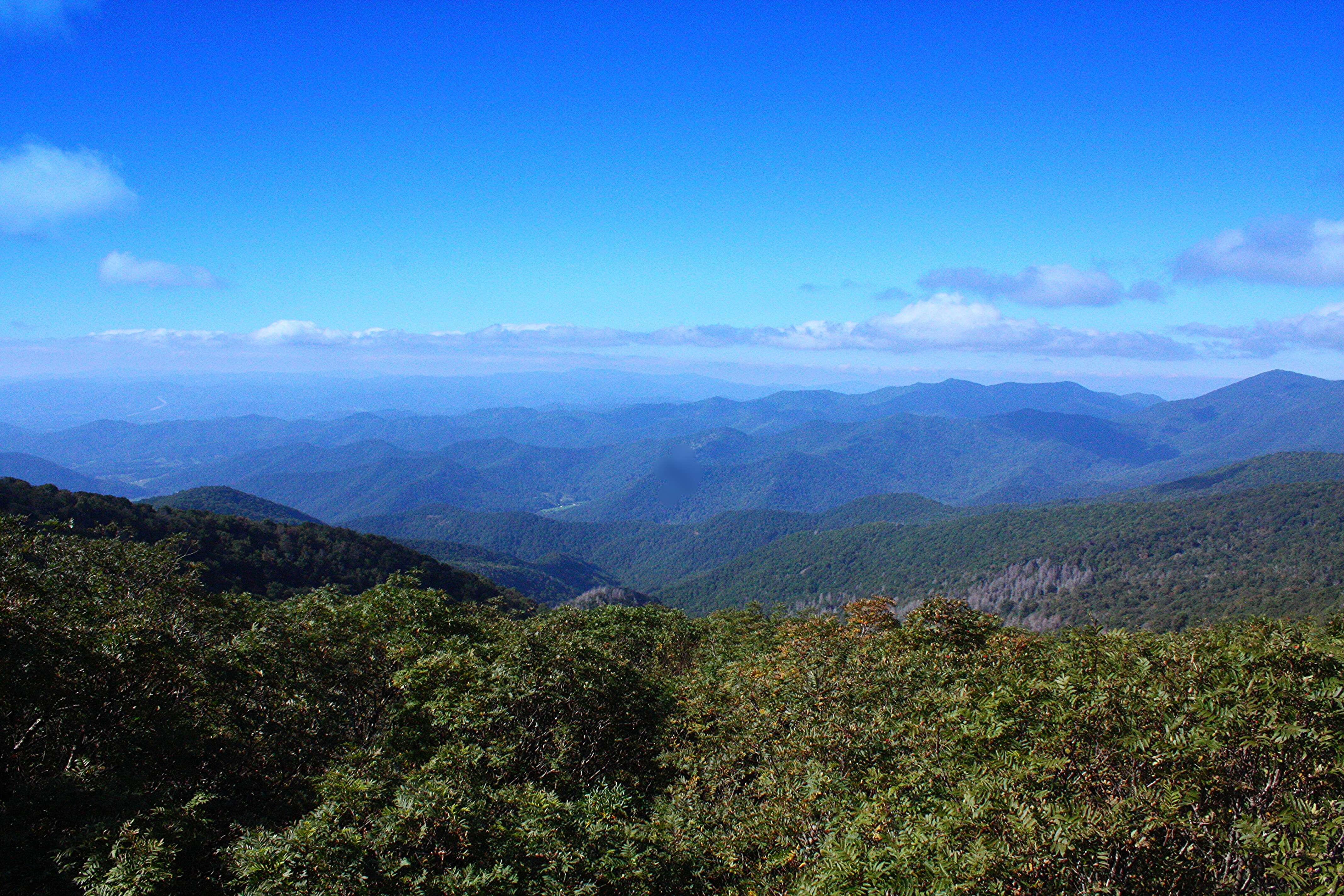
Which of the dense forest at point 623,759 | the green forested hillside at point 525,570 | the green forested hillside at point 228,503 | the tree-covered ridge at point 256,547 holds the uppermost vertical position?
the dense forest at point 623,759

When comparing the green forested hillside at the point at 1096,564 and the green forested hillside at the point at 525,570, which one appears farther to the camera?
the green forested hillside at the point at 525,570

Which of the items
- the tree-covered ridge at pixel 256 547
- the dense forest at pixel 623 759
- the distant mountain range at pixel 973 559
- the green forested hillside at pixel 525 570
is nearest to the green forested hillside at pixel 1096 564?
the distant mountain range at pixel 973 559

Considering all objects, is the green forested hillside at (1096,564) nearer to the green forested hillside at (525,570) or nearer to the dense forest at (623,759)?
the green forested hillside at (525,570)

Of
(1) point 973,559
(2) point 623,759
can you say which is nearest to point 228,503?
(2) point 623,759

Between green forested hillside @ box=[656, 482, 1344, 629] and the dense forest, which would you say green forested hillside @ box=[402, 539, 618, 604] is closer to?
green forested hillside @ box=[656, 482, 1344, 629]

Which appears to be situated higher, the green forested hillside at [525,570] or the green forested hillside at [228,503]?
the green forested hillside at [228,503]

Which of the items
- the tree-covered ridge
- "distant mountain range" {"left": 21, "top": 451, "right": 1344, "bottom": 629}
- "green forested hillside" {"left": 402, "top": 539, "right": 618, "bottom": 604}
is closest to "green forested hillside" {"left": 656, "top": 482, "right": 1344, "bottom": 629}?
"distant mountain range" {"left": 21, "top": 451, "right": 1344, "bottom": 629}

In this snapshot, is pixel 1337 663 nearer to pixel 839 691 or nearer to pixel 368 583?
pixel 839 691

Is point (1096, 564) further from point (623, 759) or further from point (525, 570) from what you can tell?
point (623, 759)
